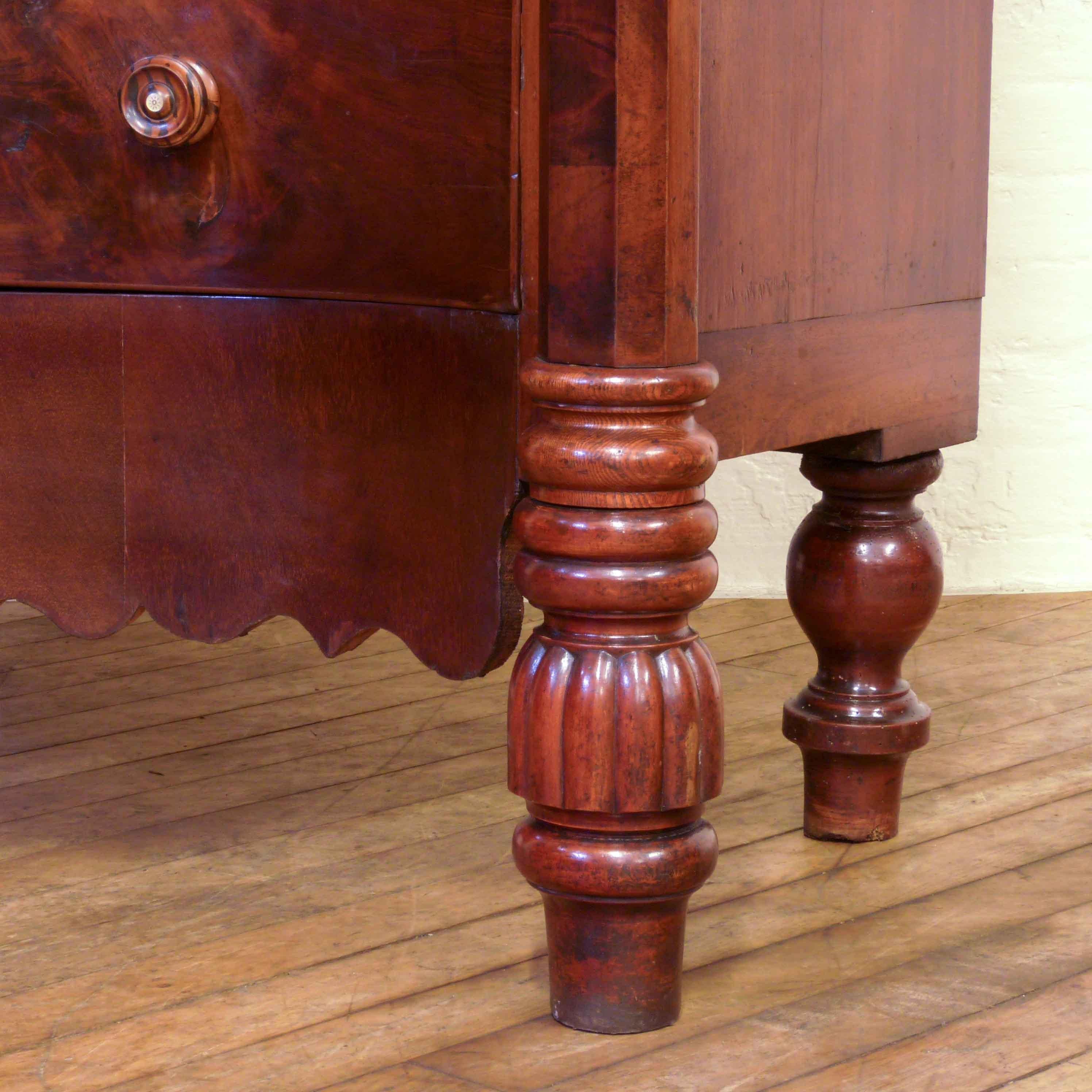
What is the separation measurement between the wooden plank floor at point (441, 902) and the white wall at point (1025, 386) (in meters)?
0.41

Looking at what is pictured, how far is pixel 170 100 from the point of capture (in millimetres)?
875

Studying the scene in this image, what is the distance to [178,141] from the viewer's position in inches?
34.6

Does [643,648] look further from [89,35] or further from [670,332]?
[89,35]

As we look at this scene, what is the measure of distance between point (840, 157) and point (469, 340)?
1.00ft

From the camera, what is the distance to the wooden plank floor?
2.99 feet

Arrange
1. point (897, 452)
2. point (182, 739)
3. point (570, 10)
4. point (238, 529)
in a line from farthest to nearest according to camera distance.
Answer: point (182, 739)
point (897, 452)
point (238, 529)
point (570, 10)

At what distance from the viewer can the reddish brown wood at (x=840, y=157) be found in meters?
0.93

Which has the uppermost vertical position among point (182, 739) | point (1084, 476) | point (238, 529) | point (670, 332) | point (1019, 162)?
point (1019, 162)

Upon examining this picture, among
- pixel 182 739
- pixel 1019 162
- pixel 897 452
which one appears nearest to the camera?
pixel 897 452

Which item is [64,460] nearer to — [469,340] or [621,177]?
[469,340]

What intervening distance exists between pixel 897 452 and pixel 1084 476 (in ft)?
3.70

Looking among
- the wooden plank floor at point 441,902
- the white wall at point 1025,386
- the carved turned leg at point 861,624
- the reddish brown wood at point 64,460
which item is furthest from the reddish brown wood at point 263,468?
the white wall at point 1025,386

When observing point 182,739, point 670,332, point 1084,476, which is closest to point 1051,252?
point 1084,476

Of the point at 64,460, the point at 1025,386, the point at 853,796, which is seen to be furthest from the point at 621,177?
the point at 1025,386
